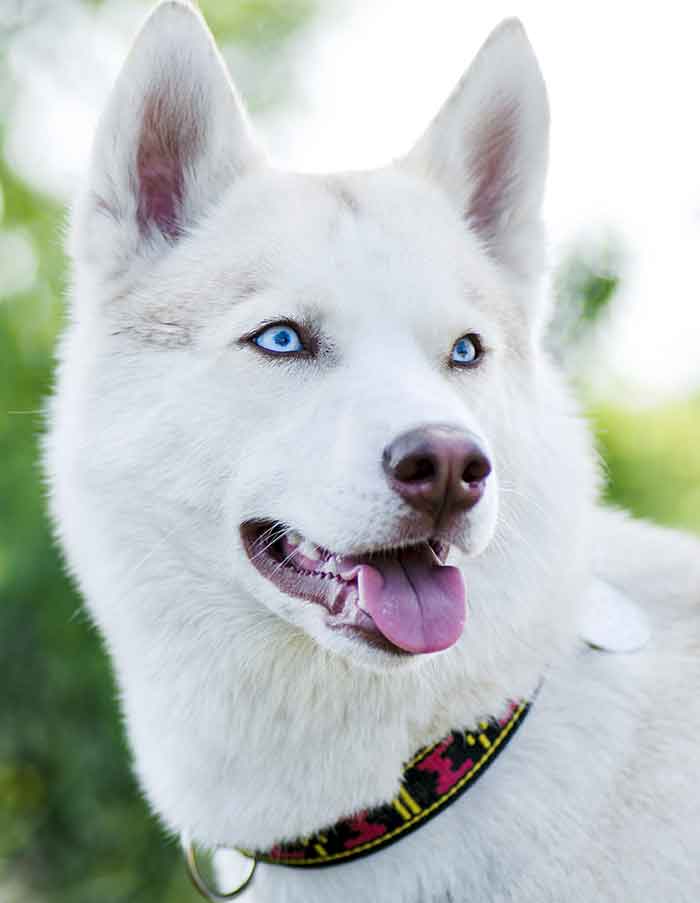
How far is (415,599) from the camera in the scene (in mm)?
1890

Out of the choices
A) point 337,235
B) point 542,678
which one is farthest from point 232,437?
point 542,678

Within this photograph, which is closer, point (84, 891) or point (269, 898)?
point (269, 898)

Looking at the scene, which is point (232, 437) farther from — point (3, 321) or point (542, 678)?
point (3, 321)

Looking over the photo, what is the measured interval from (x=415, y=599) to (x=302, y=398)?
52 cm

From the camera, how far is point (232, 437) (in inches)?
81.5

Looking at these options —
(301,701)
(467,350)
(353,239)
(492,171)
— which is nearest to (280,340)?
(353,239)

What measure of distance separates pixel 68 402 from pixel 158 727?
0.87 meters

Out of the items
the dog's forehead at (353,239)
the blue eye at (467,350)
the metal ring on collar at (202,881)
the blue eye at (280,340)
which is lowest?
the metal ring on collar at (202,881)

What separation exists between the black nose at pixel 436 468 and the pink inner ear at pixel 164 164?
1.07 meters

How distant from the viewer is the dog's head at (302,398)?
6.17 ft

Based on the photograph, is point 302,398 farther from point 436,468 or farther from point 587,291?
point 587,291

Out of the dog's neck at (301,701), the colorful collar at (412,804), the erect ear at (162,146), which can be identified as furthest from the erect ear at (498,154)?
the colorful collar at (412,804)

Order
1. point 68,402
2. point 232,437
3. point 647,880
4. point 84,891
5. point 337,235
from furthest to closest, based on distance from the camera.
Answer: point 84,891
point 68,402
point 337,235
point 232,437
point 647,880

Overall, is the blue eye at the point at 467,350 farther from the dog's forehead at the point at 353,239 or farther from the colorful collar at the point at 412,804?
the colorful collar at the point at 412,804
